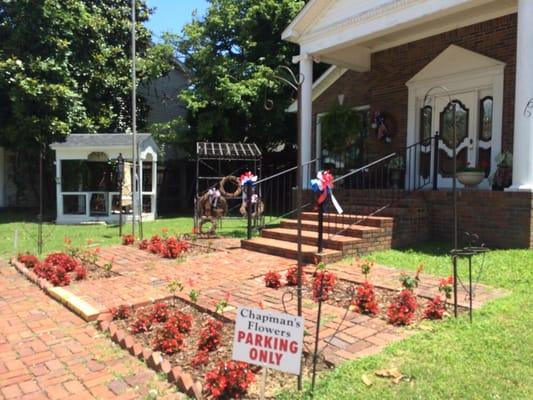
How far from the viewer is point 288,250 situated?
24.8 feet

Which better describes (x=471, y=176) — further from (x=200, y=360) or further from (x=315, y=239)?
(x=200, y=360)

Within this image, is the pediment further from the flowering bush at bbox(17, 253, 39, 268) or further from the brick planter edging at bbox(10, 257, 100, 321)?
the flowering bush at bbox(17, 253, 39, 268)

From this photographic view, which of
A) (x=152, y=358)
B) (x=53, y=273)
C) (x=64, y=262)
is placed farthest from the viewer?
(x=64, y=262)

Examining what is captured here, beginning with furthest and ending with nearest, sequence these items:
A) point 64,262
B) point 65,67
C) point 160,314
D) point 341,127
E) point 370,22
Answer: point 65,67
point 341,127
point 370,22
point 64,262
point 160,314

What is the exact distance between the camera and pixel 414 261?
670cm

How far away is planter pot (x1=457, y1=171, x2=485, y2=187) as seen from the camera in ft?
27.2

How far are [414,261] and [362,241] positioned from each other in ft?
2.99

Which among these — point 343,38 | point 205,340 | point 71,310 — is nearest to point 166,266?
point 71,310

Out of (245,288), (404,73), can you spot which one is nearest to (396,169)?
(404,73)

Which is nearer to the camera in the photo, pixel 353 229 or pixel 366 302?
pixel 366 302

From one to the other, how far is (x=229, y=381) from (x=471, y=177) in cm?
694

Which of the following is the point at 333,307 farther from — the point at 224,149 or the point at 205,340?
the point at 224,149

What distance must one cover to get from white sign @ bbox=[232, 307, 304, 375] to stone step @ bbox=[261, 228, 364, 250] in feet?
14.8

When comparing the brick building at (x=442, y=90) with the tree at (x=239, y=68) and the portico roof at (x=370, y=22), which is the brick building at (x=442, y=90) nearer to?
the portico roof at (x=370, y=22)
